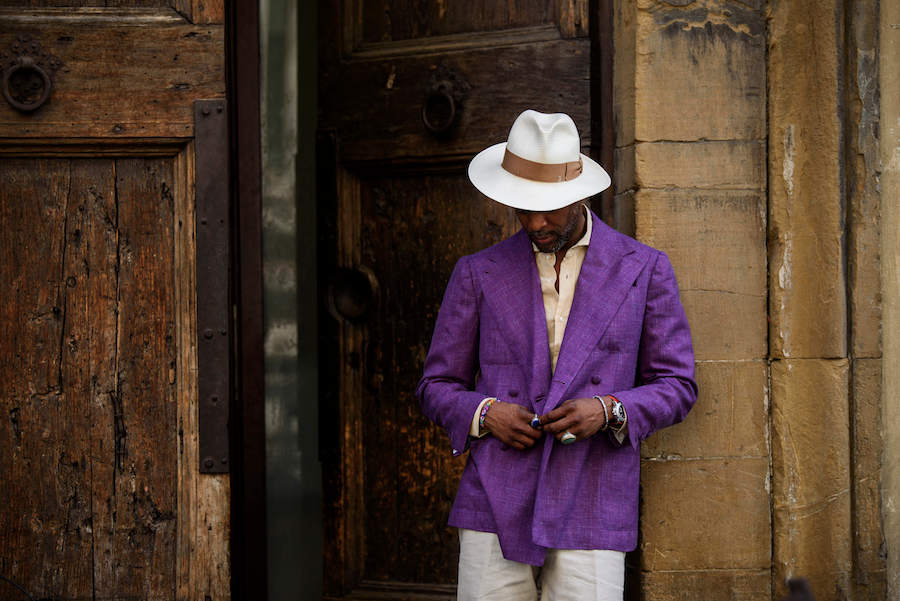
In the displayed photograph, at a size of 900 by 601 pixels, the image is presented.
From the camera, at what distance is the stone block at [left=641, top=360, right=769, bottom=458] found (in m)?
2.92

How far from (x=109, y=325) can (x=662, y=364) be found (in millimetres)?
1724

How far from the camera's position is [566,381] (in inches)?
96.1

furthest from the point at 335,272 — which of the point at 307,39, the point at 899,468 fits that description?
the point at 899,468

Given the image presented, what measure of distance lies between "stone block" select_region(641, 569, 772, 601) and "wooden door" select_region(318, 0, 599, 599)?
0.83 m

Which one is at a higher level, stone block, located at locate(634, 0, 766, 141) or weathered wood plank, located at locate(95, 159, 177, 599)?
stone block, located at locate(634, 0, 766, 141)

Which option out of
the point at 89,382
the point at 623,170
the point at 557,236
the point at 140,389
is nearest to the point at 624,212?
the point at 623,170

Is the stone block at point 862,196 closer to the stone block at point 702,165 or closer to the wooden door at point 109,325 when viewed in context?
the stone block at point 702,165

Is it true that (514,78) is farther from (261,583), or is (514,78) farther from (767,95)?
(261,583)

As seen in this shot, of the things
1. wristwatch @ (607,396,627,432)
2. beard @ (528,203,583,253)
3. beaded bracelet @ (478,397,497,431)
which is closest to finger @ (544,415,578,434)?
wristwatch @ (607,396,627,432)

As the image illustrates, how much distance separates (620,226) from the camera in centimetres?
302

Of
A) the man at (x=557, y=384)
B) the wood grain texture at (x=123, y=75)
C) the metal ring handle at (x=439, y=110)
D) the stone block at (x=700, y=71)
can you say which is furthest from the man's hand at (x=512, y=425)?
the wood grain texture at (x=123, y=75)

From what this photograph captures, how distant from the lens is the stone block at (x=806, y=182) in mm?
2877

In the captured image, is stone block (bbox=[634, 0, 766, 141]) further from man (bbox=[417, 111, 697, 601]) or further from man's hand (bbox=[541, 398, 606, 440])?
man's hand (bbox=[541, 398, 606, 440])

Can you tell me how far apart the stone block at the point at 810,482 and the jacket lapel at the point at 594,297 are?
0.73 meters
